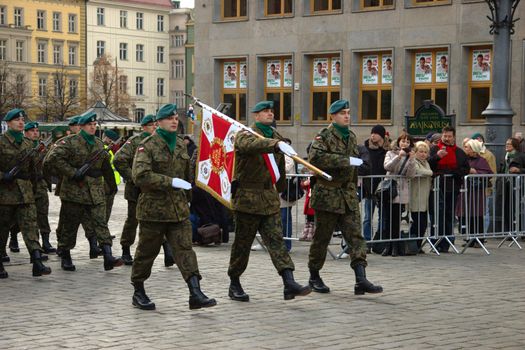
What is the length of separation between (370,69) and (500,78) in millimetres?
22004

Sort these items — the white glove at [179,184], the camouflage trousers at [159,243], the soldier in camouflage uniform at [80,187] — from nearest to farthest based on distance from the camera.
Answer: the white glove at [179,184], the camouflage trousers at [159,243], the soldier in camouflage uniform at [80,187]

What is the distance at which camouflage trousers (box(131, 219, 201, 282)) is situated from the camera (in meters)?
10.2

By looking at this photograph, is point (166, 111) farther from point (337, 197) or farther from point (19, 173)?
point (19, 173)

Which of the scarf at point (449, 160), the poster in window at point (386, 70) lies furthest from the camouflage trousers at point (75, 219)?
the poster in window at point (386, 70)

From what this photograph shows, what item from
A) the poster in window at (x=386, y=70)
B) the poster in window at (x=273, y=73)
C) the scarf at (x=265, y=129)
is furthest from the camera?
the poster in window at (x=273, y=73)

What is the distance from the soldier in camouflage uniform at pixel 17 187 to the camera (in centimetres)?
1288

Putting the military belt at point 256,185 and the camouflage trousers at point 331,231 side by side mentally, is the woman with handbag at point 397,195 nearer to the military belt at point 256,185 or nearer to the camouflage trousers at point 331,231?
the camouflage trousers at point 331,231

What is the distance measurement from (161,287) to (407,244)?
4.70 metres

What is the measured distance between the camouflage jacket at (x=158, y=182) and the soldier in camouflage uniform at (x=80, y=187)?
2861 millimetres

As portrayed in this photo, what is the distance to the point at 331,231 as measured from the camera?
11391 mm

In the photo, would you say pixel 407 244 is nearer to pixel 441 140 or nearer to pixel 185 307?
pixel 441 140

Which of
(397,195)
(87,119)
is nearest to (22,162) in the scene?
(87,119)

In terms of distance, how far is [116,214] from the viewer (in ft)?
77.2

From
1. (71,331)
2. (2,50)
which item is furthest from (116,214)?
(2,50)
